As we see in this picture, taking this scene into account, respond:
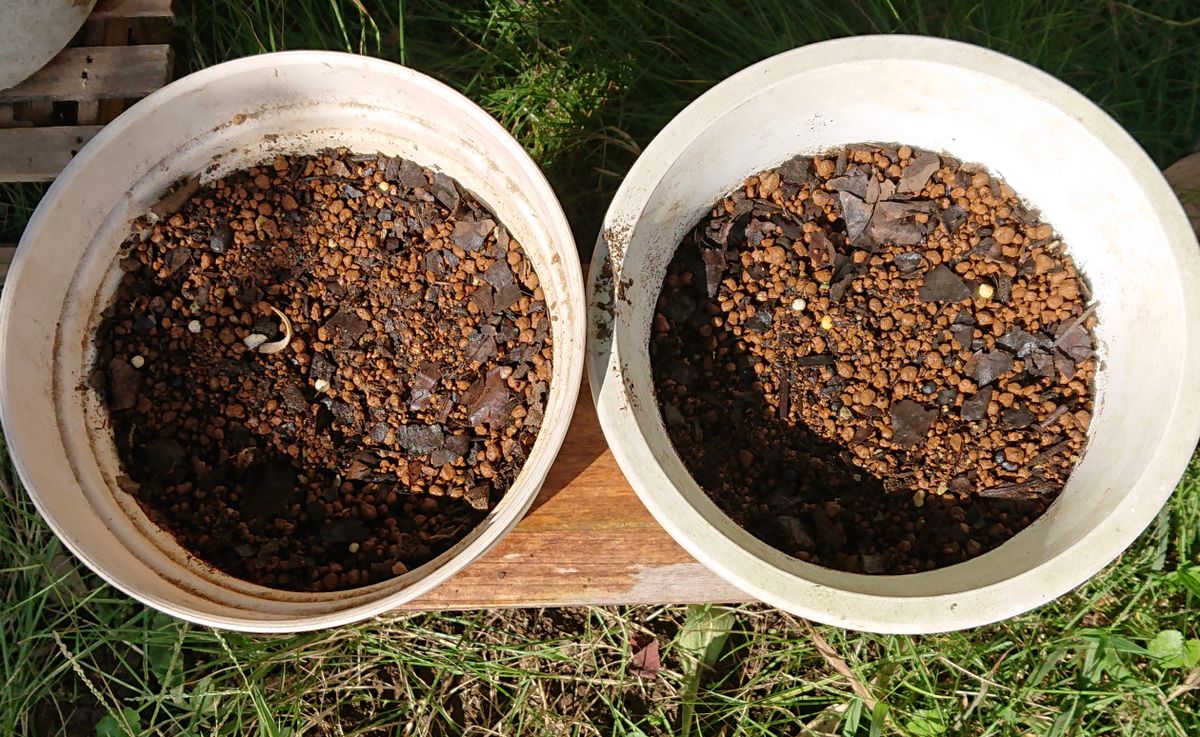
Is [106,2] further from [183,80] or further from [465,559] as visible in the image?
[465,559]

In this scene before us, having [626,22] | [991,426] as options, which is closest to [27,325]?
[626,22]

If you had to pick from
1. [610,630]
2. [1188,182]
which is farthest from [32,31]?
[1188,182]

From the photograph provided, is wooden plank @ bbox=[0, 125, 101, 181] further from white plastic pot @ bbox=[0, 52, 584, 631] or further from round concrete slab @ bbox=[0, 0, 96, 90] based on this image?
white plastic pot @ bbox=[0, 52, 584, 631]

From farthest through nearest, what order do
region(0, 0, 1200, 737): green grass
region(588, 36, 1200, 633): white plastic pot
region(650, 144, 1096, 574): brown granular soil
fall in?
region(0, 0, 1200, 737): green grass → region(650, 144, 1096, 574): brown granular soil → region(588, 36, 1200, 633): white plastic pot

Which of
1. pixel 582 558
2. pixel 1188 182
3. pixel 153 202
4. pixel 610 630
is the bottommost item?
pixel 610 630

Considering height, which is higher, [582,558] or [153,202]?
[153,202]

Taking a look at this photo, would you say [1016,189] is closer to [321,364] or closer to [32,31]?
[321,364]

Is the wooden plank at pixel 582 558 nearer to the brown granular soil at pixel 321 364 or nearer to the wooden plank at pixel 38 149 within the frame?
the brown granular soil at pixel 321 364

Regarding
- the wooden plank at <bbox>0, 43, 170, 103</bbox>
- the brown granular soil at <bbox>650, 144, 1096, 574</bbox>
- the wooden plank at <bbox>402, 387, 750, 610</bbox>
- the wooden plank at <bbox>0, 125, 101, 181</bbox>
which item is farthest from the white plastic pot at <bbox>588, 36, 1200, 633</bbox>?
the wooden plank at <bbox>0, 125, 101, 181</bbox>
